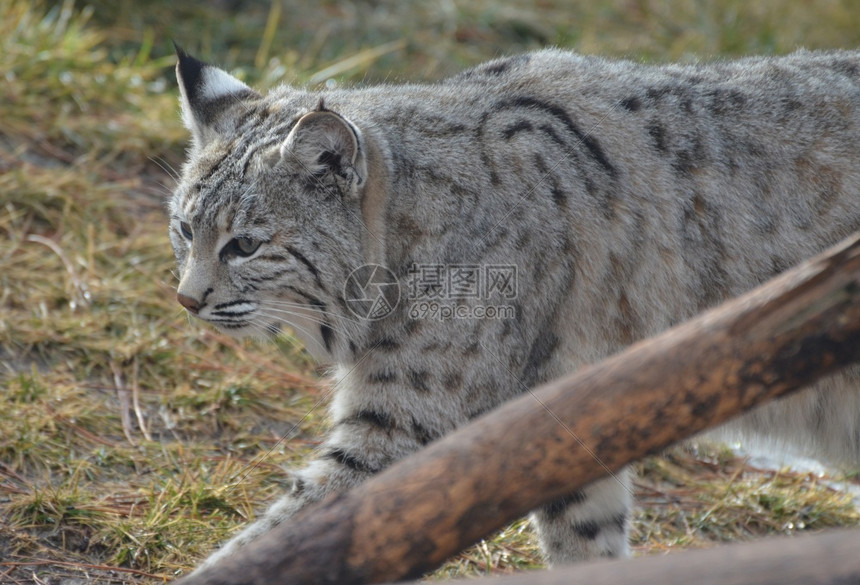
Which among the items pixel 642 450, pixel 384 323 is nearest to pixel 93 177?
pixel 384 323

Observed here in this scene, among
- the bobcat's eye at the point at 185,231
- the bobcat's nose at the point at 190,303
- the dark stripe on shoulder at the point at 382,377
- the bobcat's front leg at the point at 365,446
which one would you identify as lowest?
the bobcat's front leg at the point at 365,446

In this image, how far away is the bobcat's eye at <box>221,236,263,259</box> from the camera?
3.55 m

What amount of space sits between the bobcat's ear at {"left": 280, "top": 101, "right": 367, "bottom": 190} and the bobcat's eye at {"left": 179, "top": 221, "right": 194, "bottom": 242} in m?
0.50

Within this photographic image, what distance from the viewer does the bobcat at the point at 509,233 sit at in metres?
3.49

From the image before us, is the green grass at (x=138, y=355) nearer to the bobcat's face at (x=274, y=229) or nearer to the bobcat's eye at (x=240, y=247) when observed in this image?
the bobcat's face at (x=274, y=229)

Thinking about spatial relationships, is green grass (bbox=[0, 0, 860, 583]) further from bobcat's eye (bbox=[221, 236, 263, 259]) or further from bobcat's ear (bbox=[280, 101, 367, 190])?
bobcat's ear (bbox=[280, 101, 367, 190])

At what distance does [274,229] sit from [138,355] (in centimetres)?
183

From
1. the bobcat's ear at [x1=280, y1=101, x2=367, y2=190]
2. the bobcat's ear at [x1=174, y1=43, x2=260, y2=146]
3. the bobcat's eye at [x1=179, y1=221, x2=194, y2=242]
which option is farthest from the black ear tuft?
the bobcat's ear at [x1=280, y1=101, x2=367, y2=190]

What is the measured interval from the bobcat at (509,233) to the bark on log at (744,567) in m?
1.62

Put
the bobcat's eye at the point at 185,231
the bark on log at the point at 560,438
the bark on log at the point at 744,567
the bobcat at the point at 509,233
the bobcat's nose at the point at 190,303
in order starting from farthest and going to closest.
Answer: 1. the bobcat's eye at the point at 185,231
2. the bobcat's nose at the point at 190,303
3. the bobcat at the point at 509,233
4. the bark on log at the point at 560,438
5. the bark on log at the point at 744,567

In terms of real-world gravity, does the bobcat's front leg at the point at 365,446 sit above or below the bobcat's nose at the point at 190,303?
below

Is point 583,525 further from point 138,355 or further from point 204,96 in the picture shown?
point 138,355

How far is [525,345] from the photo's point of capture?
3568 millimetres

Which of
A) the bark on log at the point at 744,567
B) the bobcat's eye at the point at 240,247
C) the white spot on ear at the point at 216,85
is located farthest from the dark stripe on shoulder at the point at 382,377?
the bark on log at the point at 744,567
